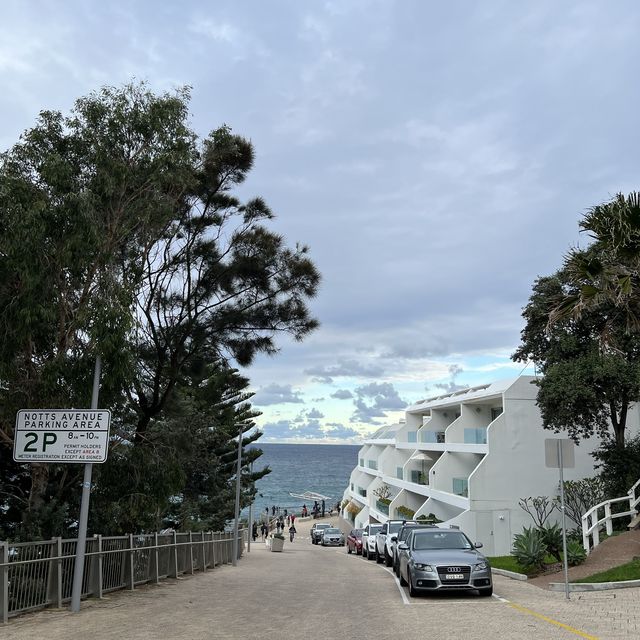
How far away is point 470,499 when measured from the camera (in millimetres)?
31672

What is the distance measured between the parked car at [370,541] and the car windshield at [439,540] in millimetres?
15791

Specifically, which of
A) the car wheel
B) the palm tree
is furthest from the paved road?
the palm tree

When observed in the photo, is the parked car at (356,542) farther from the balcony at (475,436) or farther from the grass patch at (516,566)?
the grass patch at (516,566)

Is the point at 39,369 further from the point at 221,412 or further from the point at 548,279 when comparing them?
the point at 221,412

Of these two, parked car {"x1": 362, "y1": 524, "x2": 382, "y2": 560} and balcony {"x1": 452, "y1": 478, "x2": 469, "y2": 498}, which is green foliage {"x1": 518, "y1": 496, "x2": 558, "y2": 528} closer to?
balcony {"x1": 452, "y1": 478, "x2": 469, "y2": 498}

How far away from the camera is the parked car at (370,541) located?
101ft

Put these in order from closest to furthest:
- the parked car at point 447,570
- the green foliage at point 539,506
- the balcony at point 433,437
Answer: the parked car at point 447,570
the green foliage at point 539,506
the balcony at point 433,437

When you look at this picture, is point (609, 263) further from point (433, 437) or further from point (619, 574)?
point (433, 437)

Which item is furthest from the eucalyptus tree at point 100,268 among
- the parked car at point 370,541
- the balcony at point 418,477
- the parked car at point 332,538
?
the parked car at point 332,538

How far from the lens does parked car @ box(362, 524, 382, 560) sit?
30.7 meters

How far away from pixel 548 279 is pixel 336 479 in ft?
539

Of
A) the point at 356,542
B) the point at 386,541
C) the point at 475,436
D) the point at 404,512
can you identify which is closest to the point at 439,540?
the point at 386,541

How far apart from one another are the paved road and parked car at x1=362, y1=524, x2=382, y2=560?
Result: 15.3m

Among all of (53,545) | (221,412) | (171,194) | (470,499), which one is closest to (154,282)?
(171,194)
